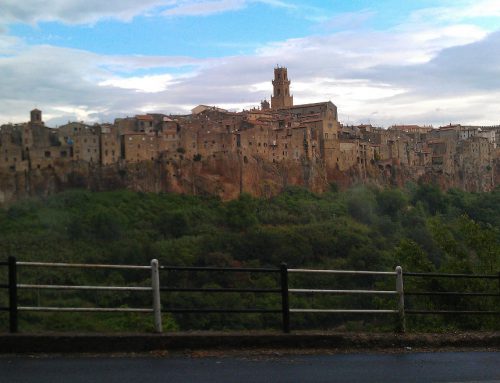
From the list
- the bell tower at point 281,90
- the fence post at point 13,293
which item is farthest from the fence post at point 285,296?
the bell tower at point 281,90

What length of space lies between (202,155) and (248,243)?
19721 mm

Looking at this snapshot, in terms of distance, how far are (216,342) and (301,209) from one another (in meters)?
58.0

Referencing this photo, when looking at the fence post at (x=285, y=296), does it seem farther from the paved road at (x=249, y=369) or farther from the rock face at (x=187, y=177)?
the rock face at (x=187, y=177)

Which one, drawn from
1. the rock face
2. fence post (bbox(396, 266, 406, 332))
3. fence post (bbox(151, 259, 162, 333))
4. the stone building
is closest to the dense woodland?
the rock face

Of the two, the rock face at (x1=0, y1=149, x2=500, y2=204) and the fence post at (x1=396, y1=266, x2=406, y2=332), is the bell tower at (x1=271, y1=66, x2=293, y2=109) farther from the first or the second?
the fence post at (x1=396, y1=266, x2=406, y2=332)

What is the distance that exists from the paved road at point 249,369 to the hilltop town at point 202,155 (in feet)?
188

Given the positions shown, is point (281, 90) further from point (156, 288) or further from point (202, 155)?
point (156, 288)

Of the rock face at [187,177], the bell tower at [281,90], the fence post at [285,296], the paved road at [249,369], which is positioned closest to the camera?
the paved road at [249,369]

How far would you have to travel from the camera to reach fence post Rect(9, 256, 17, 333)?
6.57 meters

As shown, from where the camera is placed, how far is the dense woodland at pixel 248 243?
54.8 ft

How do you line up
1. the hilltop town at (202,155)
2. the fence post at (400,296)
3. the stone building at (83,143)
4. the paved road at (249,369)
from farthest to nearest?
the stone building at (83,143) → the hilltop town at (202,155) → the fence post at (400,296) → the paved road at (249,369)

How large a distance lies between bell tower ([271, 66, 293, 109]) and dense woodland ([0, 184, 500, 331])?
3041 centimetres

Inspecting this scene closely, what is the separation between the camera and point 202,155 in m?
69.1

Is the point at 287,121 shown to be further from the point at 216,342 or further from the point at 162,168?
the point at 216,342
